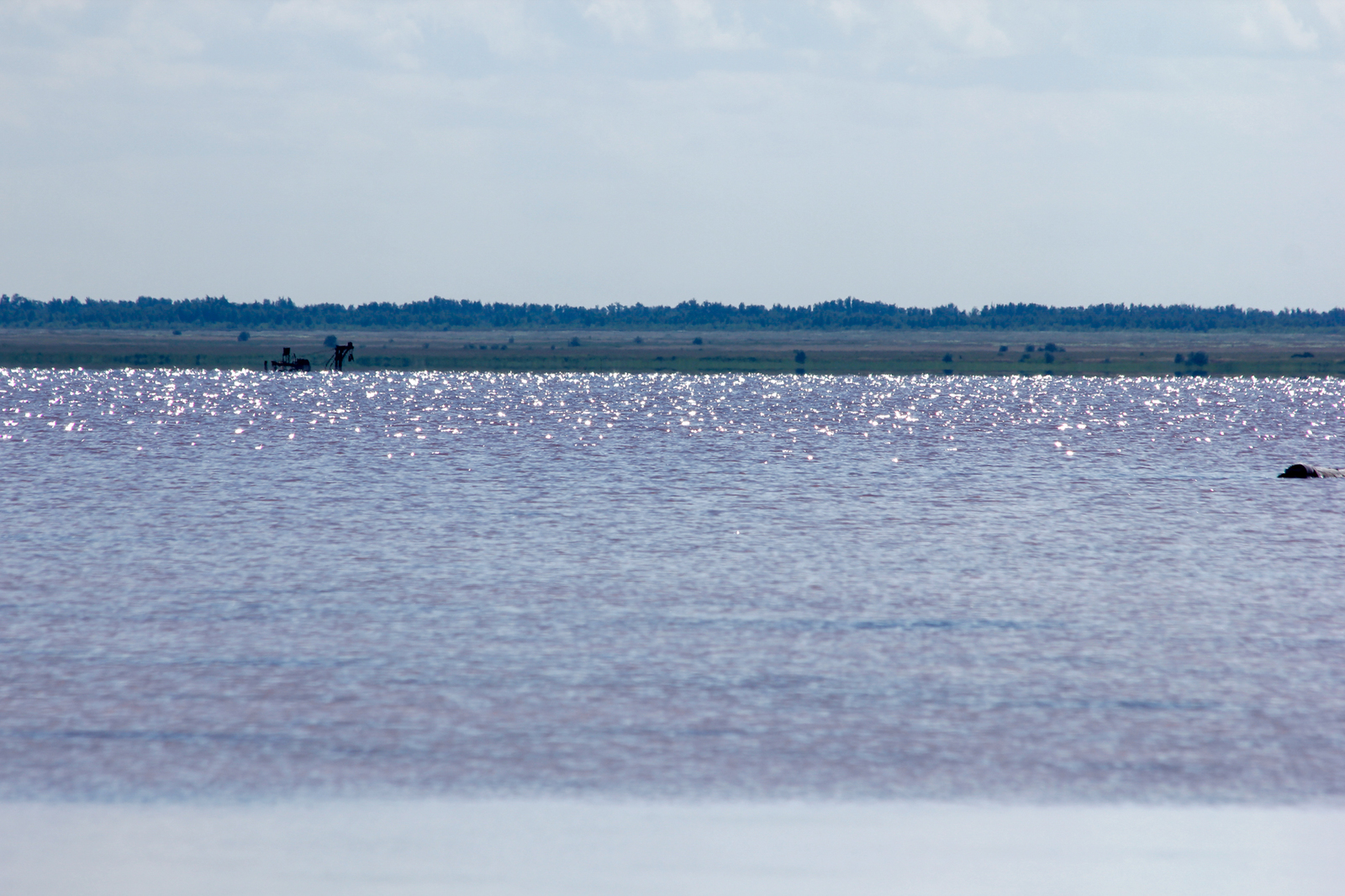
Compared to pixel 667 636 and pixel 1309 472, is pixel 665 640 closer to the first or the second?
pixel 667 636

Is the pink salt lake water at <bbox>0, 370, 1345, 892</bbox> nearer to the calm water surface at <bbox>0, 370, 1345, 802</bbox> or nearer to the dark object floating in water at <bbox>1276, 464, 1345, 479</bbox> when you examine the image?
the calm water surface at <bbox>0, 370, 1345, 802</bbox>

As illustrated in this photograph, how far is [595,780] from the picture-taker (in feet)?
40.5

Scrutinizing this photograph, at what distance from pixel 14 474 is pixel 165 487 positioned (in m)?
7.85

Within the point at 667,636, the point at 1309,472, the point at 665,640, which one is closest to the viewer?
the point at 665,640

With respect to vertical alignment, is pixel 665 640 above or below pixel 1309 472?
above

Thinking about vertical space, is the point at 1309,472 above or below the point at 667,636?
below

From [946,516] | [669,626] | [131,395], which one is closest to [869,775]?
[669,626]

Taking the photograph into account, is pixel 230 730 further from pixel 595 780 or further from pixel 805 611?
pixel 805 611

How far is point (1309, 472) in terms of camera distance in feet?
169

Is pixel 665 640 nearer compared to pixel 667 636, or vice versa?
pixel 665 640

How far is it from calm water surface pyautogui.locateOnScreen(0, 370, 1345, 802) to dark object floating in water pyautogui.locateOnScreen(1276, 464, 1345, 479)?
17.9 ft

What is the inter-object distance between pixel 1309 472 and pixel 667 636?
1556 inches

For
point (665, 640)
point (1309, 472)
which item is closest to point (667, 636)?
point (665, 640)

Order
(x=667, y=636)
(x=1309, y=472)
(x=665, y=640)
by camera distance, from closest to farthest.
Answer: (x=665, y=640)
(x=667, y=636)
(x=1309, y=472)
